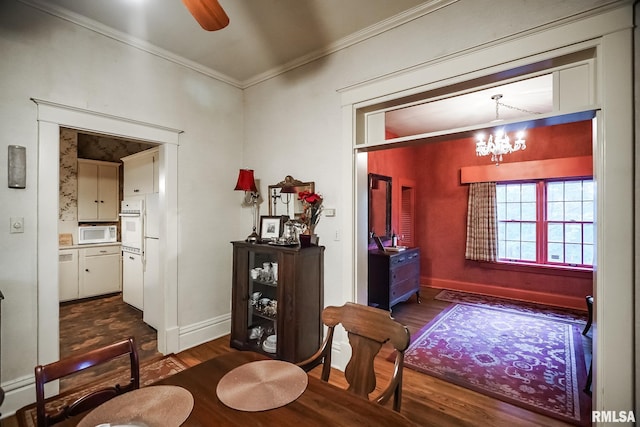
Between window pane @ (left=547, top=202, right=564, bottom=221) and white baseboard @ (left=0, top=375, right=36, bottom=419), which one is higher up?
window pane @ (left=547, top=202, right=564, bottom=221)

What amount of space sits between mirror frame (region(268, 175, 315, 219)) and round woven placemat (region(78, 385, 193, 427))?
2.14 m

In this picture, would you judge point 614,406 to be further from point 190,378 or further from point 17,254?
point 17,254

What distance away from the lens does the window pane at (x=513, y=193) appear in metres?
5.17

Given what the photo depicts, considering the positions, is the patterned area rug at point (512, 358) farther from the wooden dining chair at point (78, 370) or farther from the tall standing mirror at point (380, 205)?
the wooden dining chair at point (78, 370)

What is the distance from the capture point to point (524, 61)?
1.91m

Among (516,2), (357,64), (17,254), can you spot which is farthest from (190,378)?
(516,2)

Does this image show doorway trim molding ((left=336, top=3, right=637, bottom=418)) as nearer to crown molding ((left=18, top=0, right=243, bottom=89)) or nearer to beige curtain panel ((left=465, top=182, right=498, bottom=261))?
crown molding ((left=18, top=0, right=243, bottom=89))

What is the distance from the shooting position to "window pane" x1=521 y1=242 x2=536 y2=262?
5004 millimetres

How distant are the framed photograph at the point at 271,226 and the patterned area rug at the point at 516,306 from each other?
3.35 m

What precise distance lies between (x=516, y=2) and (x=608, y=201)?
1.42m

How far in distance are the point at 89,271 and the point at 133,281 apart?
1213 mm

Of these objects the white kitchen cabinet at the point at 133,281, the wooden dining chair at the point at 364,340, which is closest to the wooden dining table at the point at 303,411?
the wooden dining chair at the point at 364,340

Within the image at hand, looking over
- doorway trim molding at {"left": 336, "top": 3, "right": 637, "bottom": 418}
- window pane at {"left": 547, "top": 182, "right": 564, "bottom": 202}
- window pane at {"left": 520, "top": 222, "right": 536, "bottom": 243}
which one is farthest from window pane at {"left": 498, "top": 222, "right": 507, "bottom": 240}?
doorway trim molding at {"left": 336, "top": 3, "right": 637, "bottom": 418}

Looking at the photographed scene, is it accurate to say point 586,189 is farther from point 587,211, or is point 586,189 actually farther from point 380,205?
point 380,205
